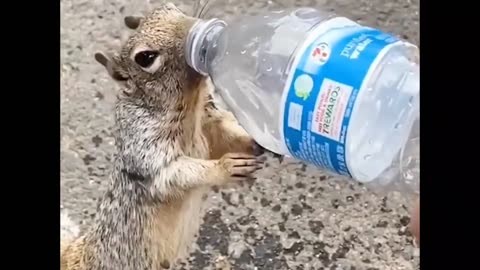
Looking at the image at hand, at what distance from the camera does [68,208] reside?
3.34ft

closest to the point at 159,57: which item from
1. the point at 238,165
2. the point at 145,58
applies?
the point at 145,58

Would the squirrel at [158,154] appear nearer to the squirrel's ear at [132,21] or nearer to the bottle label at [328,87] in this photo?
the squirrel's ear at [132,21]

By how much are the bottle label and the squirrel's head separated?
18cm

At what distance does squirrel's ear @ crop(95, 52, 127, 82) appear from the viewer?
0.97 meters

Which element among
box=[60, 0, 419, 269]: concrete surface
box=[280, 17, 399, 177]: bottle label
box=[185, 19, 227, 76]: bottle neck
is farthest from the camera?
box=[60, 0, 419, 269]: concrete surface

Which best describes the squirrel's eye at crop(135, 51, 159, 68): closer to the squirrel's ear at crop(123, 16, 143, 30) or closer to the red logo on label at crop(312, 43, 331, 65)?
the squirrel's ear at crop(123, 16, 143, 30)

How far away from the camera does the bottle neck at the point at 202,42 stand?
0.90 m

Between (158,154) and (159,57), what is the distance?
11cm

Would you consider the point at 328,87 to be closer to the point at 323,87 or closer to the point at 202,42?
the point at 323,87

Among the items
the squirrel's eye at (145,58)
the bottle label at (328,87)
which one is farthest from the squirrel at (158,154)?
the bottle label at (328,87)

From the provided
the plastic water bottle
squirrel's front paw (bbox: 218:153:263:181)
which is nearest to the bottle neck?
the plastic water bottle
